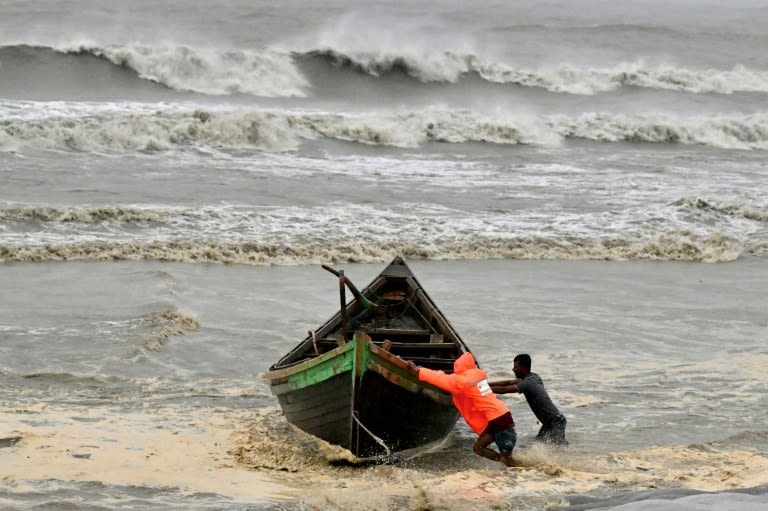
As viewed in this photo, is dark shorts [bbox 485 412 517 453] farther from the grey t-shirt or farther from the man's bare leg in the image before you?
the grey t-shirt

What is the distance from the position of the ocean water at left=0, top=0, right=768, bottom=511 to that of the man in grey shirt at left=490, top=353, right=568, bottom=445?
239mm

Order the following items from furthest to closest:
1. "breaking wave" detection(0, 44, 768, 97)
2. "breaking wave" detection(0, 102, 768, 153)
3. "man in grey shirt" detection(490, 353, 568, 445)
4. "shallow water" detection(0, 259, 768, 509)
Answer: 1. "breaking wave" detection(0, 44, 768, 97)
2. "breaking wave" detection(0, 102, 768, 153)
3. "man in grey shirt" detection(490, 353, 568, 445)
4. "shallow water" detection(0, 259, 768, 509)

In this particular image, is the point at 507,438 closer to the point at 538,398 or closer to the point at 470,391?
the point at 470,391

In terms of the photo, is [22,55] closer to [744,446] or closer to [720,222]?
[720,222]

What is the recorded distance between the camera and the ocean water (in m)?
9.21

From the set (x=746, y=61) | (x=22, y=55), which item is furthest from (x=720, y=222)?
(x=746, y=61)

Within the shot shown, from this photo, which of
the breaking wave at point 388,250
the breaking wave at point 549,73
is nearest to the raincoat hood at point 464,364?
the breaking wave at point 388,250

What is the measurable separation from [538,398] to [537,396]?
0.9 inches

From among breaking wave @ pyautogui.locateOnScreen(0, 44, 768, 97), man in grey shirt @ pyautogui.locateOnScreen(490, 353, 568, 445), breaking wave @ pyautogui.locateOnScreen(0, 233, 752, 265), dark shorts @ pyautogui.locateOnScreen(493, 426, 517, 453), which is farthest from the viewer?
breaking wave @ pyautogui.locateOnScreen(0, 44, 768, 97)

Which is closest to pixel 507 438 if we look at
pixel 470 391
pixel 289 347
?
pixel 470 391

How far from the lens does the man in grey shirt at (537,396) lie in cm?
991

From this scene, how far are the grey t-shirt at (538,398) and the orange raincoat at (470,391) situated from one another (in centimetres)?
48

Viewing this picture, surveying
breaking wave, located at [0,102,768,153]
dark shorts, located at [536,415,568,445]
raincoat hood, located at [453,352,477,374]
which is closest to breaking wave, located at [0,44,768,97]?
breaking wave, located at [0,102,768,153]

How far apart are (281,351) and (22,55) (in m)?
27.1
